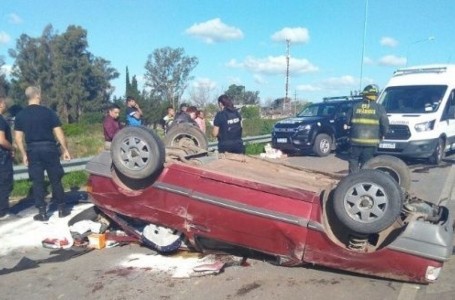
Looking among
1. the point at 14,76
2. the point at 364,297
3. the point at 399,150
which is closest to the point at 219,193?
the point at 364,297

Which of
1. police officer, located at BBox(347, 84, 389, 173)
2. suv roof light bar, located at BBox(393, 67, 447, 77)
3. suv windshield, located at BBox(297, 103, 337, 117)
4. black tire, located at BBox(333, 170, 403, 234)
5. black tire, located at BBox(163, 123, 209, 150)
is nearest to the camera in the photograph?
black tire, located at BBox(333, 170, 403, 234)

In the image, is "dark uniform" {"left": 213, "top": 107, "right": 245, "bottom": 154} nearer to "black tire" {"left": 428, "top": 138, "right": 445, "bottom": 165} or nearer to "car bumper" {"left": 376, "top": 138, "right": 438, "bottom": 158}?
"car bumper" {"left": 376, "top": 138, "right": 438, "bottom": 158}

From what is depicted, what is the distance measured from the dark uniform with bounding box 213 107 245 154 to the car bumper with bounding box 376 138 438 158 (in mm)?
5020

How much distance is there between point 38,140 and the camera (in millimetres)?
6027

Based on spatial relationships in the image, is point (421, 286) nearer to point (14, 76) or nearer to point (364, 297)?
point (364, 297)

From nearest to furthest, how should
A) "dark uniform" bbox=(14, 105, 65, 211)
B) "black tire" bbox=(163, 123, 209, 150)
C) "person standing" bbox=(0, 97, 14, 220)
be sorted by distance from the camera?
"black tire" bbox=(163, 123, 209, 150)
"dark uniform" bbox=(14, 105, 65, 211)
"person standing" bbox=(0, 97, 14, 220)

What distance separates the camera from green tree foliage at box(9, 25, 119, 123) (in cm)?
5006

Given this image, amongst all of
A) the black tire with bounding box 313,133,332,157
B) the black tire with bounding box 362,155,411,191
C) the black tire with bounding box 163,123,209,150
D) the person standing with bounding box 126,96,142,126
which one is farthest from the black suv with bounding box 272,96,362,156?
the black tire with bounding box 362,155,411,191

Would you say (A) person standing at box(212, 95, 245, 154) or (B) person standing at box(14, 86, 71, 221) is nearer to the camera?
(B) person standing at box(14, 86, 71, 221)

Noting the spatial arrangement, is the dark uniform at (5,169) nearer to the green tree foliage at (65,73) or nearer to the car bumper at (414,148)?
the car bumper at (414,148)

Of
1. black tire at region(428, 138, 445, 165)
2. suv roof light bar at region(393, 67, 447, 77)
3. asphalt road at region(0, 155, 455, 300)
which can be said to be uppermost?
suv roof light bar at region(393, 67, 447, 77)

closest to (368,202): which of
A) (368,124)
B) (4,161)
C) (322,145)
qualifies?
(368,124)

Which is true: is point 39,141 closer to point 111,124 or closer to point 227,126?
point 111,124

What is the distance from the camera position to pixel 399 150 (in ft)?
36.8
